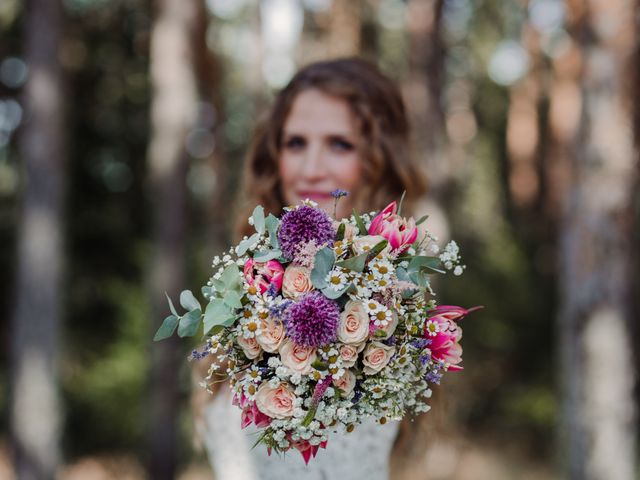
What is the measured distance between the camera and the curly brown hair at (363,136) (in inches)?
99.4

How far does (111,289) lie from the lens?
11125mm

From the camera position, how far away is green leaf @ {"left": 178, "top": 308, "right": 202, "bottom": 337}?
1.68 meters

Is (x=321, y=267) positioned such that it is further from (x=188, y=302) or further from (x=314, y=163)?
(x=314, y=163)

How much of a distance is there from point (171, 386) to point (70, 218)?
15.5ft

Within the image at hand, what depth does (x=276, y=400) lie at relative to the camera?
5.26 ft

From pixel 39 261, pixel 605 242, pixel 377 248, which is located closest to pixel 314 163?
pixel 377 248

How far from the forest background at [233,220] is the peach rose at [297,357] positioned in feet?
4.20

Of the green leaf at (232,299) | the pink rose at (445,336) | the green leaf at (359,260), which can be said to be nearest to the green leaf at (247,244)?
the green leaf at (232,299)

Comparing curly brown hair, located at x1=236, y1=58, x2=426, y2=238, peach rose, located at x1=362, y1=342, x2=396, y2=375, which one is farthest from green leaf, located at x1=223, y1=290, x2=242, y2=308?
curly brown hair, located at x1=236, y1=58, x2=426, y2=238

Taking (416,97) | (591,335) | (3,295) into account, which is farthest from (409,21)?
(3,295)

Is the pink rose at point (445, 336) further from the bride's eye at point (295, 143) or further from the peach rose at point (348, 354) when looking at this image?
the bride's eye at point (295, 143)

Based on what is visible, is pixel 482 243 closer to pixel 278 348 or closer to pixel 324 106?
pixel 324 106

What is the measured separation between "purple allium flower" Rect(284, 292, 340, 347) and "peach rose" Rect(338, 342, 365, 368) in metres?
0.04

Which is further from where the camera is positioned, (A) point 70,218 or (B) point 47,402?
(A) point 70,218
